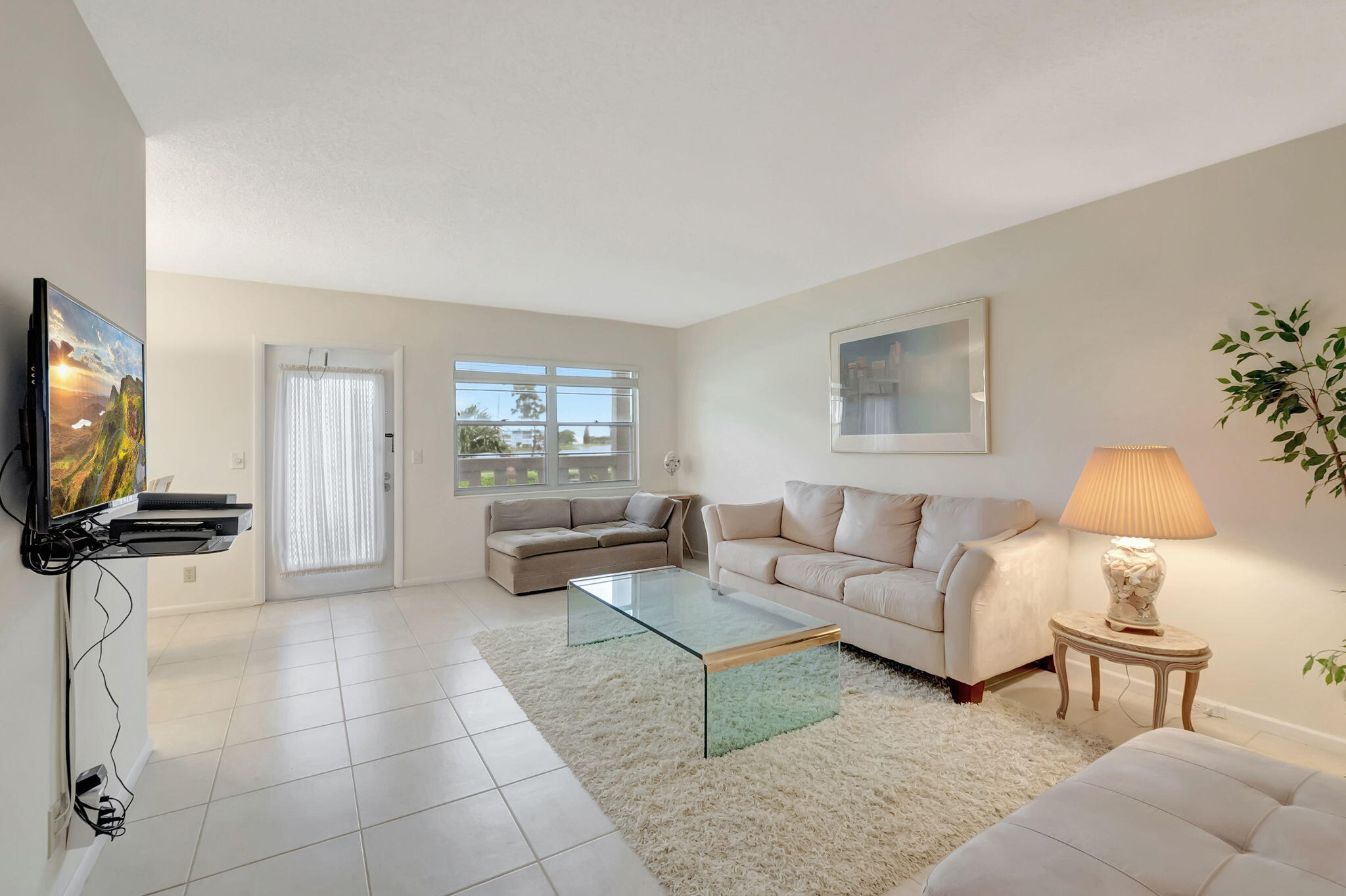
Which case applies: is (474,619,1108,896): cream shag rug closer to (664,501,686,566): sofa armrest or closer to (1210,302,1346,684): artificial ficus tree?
(1210,302,1346,684): artificial ficus tree

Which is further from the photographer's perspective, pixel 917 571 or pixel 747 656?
pixel 917 571

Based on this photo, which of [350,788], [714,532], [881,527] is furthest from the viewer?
[714,532]

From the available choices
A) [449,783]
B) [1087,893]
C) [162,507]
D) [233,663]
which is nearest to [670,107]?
[162,507]

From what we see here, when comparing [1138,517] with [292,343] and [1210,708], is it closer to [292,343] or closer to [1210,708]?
[1210,708]

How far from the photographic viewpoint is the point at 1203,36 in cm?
186

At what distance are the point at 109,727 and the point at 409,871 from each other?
119cm

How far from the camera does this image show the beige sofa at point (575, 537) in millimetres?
4812

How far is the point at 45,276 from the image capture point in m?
1.53

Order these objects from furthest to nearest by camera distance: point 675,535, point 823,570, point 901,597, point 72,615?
1. point 675,535
2. point 823,570
3. point 901,597
4. point 72,615

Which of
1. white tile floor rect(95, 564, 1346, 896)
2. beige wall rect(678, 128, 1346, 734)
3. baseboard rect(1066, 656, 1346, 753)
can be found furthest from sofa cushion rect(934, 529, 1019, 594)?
baseboard rect(1066, 656, 1346, 753)

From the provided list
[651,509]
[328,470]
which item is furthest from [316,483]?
[651,509]

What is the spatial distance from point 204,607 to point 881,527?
485cm

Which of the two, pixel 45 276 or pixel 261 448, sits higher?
pixel 45 276

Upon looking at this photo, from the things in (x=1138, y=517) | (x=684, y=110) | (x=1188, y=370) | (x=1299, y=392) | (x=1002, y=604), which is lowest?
(x=1002, y=604)
